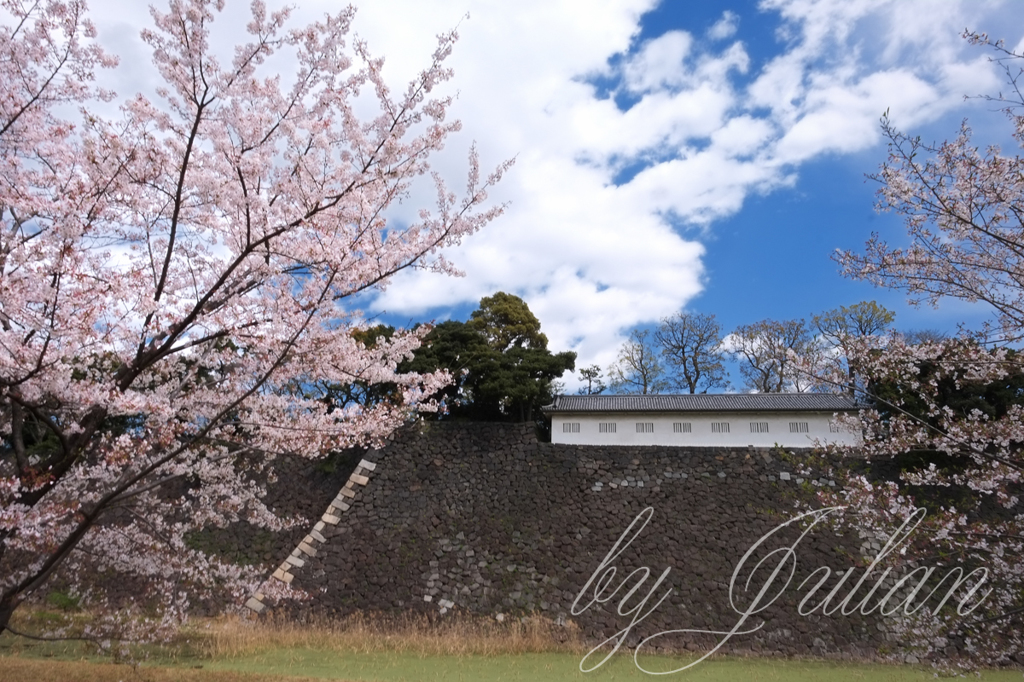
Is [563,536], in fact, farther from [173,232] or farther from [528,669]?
[173,232]

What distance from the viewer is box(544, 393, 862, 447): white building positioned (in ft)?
49.7

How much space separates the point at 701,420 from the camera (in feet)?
51.8

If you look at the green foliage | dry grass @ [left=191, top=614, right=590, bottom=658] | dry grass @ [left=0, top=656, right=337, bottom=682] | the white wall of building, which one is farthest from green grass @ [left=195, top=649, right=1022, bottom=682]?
the green foliage

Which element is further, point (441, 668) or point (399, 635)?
point (399, 635)

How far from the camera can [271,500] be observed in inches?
536

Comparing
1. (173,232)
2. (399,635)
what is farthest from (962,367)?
(399,635)

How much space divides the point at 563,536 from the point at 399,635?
12.0ft

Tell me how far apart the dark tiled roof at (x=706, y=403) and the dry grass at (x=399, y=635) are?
687 centimetres

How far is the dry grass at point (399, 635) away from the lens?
916cm

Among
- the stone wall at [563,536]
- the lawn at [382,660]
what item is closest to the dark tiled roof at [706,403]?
the stone wall at [563,536]

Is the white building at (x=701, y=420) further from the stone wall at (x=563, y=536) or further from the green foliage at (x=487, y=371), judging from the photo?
the stone wall at (x=563, y=536)

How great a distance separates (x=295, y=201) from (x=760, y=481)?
11290 millimetres

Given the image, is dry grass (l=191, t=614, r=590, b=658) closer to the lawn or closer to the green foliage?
the lawn

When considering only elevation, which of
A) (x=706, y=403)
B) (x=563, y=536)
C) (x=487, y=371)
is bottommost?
(x=563, y=536)
